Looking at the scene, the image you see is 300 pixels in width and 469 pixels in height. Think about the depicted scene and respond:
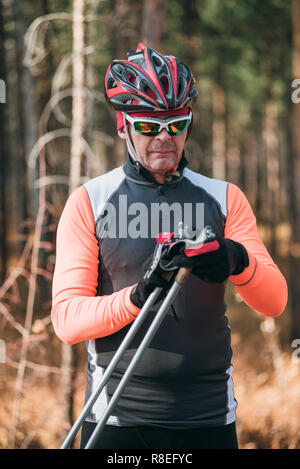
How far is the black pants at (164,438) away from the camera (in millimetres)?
2572

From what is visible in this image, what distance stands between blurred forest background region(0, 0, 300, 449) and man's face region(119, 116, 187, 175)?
2.51 meters

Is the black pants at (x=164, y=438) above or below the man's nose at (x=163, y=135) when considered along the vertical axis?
below

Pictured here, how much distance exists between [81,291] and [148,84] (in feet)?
3.79

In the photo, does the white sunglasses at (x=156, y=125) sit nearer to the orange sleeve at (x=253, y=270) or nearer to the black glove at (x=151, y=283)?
the orange sleeve at (x=253, y=270)

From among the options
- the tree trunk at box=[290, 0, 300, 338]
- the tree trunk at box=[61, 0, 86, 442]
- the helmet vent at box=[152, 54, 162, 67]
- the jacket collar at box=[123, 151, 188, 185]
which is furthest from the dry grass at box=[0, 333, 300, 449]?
the helmet vent at box=[152, 54, 162, 67]

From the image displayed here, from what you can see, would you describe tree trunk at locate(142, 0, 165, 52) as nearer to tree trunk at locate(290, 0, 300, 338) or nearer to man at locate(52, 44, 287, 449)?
tree trunk at locate(290, 0, 300, 338)

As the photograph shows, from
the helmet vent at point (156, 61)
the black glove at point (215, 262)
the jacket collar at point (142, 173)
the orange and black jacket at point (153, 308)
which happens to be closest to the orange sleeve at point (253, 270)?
the orange and black jacket at point (153, 308)

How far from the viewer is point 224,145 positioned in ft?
73.2

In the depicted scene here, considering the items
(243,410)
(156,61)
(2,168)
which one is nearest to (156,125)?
(156,61)

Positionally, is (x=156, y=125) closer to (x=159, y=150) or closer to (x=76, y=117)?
(x=159, y=150)

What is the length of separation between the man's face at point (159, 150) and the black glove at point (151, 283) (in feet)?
2.03

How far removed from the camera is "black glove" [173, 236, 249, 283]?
2164mm

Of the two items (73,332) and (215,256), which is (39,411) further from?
(215,256)

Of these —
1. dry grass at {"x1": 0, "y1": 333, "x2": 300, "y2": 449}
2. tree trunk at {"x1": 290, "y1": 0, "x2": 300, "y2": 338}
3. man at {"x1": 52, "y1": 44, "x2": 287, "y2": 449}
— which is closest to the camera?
man at {"x1": 52, "y1": 44, "x2": 287, "y2": 449}
